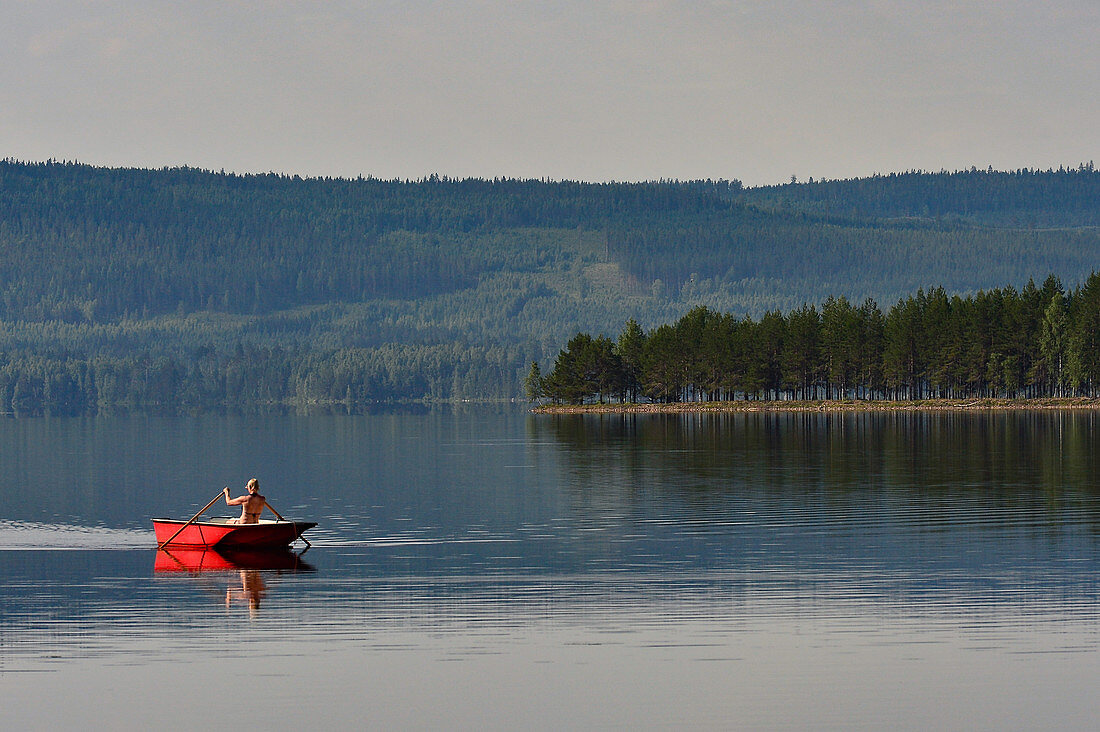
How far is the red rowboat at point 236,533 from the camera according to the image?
172 ft

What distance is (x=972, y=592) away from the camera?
4206 centimetres

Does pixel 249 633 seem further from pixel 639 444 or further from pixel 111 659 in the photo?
pixel 639 444

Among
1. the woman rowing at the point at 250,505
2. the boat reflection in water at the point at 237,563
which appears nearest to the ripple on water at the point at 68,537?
the boat reflection in water at the point at 237,563

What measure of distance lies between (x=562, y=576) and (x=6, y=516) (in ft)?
111

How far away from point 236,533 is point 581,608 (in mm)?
16623

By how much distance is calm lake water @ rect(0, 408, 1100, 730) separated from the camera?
30266 millimetres

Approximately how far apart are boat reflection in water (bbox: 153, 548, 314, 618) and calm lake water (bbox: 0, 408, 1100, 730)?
0.25 metres

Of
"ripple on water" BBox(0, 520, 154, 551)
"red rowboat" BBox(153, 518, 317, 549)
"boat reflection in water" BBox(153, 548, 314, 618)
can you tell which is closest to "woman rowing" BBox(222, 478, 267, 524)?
"red rowboat" BBox(153, 518, 317, 549)

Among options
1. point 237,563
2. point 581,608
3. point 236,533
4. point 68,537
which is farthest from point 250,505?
point 581,608

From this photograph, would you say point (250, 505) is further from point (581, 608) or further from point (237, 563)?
point (581, 608)

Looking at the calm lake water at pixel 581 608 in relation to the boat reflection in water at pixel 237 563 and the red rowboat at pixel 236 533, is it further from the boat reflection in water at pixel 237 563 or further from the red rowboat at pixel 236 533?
the red rowboat at pixel 236 533

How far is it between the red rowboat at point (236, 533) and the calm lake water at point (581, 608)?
1.05 m

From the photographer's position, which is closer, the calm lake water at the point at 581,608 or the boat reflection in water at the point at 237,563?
the calm lake water at the point at 581,608

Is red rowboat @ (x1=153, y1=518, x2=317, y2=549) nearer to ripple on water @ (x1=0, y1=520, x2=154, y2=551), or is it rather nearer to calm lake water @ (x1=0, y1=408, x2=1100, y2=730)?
calm lake water @ (x1=0, y1=408, x2=1100, y2=730)
